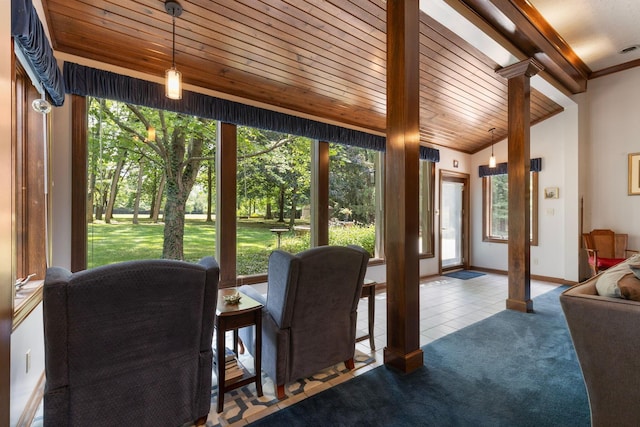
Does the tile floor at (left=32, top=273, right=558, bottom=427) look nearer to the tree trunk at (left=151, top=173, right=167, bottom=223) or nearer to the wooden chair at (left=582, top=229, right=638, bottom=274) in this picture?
the wooden chair at (left=582, top=229, right=638, bottom=274)

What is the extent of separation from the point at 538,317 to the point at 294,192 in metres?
3.20

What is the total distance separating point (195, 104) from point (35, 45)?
4.53 feet

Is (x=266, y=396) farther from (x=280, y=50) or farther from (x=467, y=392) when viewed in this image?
(x=280, y=50)

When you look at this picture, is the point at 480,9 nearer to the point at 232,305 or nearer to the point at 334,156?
the point at 334,156

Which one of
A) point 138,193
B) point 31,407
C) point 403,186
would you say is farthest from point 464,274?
point 31,407

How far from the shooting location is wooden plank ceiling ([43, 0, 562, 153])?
2.37 m

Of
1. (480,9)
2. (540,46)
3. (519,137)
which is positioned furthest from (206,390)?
(540,46)

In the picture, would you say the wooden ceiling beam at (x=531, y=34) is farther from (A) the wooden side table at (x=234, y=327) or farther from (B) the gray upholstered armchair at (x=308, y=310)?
(A) the wooden side table at (x=234, y=327)

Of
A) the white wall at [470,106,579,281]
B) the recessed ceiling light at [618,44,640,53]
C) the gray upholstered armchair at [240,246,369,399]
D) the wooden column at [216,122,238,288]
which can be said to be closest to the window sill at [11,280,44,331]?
the gray upholstered armchair at [240,246,369,399]

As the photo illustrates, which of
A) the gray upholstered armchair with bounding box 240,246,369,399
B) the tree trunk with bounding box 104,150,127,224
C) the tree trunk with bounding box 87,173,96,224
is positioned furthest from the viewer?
the tree trunk with bounding box 104,150,127,224

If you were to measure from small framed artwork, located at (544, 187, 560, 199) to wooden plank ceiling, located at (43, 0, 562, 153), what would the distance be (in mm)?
2018

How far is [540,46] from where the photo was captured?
A: 352 centimetres

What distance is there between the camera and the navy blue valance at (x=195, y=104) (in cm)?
249

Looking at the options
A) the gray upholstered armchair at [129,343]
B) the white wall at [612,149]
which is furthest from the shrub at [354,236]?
the white wall at [612,149]
